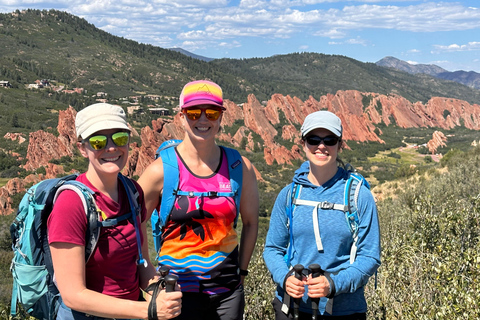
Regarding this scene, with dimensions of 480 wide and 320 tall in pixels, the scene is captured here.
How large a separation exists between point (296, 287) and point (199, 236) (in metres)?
0.78

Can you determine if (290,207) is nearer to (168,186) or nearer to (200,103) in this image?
(168,186)

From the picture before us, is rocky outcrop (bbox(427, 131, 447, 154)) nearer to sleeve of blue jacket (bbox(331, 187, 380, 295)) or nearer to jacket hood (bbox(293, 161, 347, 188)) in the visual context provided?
jacket hood (bbox(293, 161, 347, 188))

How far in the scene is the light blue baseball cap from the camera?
2.93m

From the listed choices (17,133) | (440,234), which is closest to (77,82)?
(17,133)

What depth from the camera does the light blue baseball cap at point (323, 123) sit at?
2.93 meters

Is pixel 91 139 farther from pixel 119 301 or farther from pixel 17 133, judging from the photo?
pixel 17 133

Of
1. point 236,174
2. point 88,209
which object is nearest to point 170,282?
point 88,209

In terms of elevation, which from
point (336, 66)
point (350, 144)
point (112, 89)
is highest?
point (336, 66)

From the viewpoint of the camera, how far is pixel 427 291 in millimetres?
5098

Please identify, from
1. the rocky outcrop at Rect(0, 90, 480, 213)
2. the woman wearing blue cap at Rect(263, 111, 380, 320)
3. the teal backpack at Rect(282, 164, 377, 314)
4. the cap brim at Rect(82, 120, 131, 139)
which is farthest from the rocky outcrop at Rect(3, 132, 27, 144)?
the teal backpack at Rect(282, 164, 377, 314)

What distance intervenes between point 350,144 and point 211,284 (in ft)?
270

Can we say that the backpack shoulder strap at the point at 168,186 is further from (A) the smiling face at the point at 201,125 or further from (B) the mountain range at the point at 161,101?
(B) the mountain range at the point at 161,101

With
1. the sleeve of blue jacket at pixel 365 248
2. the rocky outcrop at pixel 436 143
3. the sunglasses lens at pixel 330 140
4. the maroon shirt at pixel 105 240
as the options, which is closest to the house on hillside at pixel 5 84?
the rocky outcrop at pixel 436 143

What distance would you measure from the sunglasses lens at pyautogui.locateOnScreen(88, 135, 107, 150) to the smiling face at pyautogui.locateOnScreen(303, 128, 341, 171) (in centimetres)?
143
